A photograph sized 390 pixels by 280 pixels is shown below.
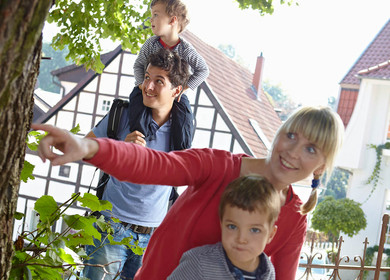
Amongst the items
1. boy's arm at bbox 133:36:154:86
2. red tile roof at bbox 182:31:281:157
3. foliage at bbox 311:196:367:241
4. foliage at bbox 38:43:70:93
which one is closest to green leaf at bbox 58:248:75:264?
boy's arm at bbox 133:36:154:86

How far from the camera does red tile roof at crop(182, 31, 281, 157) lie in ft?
50.0

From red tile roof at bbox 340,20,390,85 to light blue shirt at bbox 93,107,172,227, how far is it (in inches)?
574

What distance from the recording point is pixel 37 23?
1036mm

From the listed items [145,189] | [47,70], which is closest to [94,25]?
[145,189]

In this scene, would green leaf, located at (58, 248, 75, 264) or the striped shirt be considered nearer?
green leaf, located at (58, 248, 75, 264)

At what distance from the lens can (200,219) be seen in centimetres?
164

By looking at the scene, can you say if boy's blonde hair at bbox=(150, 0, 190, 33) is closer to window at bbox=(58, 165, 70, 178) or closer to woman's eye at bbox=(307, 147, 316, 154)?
woman's eye at bbox=(307, 147, 316, 154)

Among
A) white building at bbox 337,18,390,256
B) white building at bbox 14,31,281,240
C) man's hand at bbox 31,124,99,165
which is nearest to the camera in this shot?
man's hand at bbox 31,124,99,165

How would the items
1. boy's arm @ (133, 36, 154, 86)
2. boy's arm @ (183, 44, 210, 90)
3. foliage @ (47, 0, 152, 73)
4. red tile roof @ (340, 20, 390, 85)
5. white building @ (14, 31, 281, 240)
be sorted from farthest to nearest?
red tile roof @ (340, 20, 390, 85) → white building @ (14, 31, 281, 240) → foliage @ (47, 0, 152, 73) → boy's arm @ (183, 44, 210, 90) → boy's arm @ (133, 36, 154, 86)

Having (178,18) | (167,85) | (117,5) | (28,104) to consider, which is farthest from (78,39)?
(28,104)

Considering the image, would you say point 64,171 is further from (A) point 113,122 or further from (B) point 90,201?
(B) point 90,201

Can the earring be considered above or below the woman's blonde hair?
below

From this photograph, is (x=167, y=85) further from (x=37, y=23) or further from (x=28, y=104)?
(x=37, y=23)

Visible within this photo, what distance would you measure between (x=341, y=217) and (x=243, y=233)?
14.1 meters
